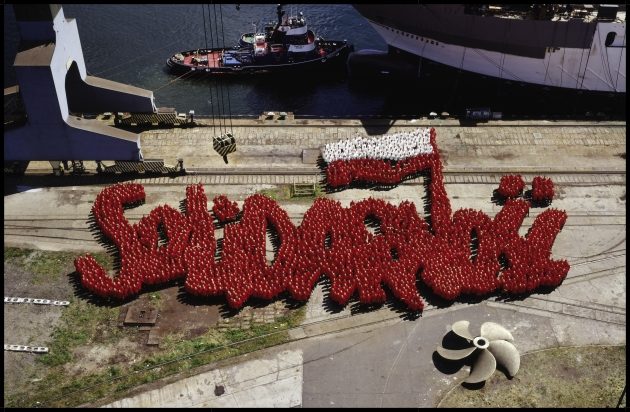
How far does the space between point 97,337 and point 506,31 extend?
4312 cm

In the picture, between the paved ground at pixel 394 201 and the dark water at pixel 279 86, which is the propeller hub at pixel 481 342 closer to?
the paved ground at pixel 394 201

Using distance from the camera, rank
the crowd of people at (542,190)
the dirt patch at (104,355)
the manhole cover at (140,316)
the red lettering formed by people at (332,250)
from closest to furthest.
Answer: the dirt patch at (104,355), the manhole cover at (140,316), the red lettering formed by people at (332,250), the crowd of people at (542,190)

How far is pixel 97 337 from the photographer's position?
120 ft

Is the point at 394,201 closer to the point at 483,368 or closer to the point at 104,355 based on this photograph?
the point at 483,368

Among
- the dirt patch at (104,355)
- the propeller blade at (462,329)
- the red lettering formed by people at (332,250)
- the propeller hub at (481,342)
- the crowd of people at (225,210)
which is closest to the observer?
Answer: the propeller hub at (481,342)

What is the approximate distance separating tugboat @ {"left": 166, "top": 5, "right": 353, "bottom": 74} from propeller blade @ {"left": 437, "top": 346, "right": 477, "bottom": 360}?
38.7m

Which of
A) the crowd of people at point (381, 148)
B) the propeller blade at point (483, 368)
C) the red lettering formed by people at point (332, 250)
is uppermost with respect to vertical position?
the crowd of people at point (381, 148)

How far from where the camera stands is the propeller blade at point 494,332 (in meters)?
35.3

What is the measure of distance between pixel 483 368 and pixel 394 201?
49.5 ft

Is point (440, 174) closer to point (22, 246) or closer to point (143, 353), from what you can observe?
point (143, 353)

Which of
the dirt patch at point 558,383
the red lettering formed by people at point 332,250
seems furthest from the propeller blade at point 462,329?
the red lettering formed by people at point 332,250

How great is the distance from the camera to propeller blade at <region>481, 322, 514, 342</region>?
35.3 meters

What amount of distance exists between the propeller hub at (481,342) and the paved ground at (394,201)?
5.07 ft

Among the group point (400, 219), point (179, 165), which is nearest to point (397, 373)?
point (400, 219)
